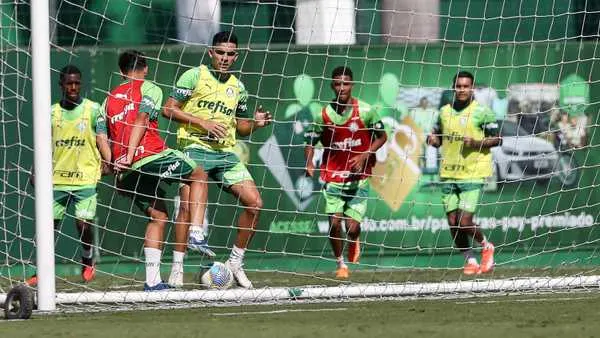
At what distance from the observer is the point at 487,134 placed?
13852mm

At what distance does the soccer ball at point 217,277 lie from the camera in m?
10.9

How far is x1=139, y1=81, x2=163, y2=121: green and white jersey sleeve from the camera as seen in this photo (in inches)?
434

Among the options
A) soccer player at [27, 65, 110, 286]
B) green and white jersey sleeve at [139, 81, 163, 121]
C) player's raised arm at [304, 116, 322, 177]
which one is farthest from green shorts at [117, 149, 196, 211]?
player's raised arm at [304, 116, 322, 177]

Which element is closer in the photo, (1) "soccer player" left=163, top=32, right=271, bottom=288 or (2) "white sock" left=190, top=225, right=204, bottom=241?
(2) "white sock" left=190, top=225, right=204, bottom=241

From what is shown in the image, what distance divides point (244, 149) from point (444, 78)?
83.9 inches

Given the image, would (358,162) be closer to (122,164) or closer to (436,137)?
(436,137)

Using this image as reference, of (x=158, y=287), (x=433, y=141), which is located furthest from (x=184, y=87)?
(x=433, y=141)

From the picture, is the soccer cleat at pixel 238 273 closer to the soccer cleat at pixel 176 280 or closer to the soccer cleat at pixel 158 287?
the soccer cleat at pixel 176 280

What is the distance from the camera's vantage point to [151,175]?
10.9 meters

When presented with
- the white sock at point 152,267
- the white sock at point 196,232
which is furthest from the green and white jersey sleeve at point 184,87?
the white sock at point 152,267

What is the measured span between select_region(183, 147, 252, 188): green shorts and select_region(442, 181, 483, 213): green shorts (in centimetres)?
314

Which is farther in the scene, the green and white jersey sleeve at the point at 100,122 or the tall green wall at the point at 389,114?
the tall green wall at the point at 389,114

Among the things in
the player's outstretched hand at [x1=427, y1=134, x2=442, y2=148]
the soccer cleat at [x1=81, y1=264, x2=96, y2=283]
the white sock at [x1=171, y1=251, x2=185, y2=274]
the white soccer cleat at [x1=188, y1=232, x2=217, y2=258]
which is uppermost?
the player's outstretched hand at [x1=427, y1=134, x2=442, y2=148]

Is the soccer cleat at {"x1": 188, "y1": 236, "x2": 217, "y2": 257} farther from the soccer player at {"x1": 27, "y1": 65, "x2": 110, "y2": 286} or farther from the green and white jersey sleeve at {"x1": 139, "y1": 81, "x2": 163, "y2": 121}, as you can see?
the soccer player at {"x1": 27, "y1": 65, "x2": 110, "y2": 286}
